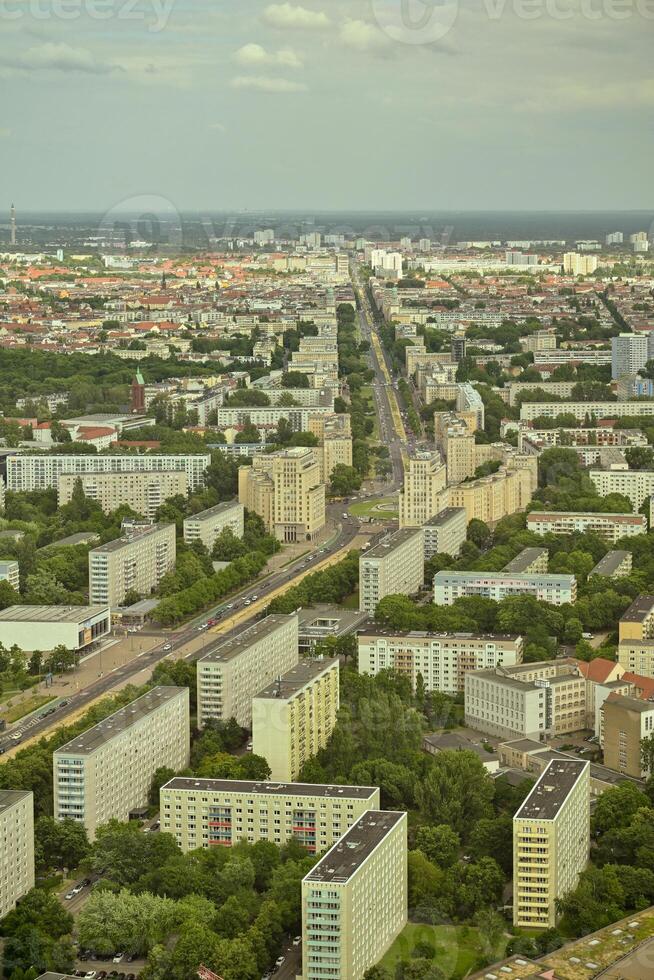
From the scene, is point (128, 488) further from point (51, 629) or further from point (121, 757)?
point (121, 757)

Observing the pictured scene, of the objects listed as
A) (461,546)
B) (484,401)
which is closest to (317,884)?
(461,546)

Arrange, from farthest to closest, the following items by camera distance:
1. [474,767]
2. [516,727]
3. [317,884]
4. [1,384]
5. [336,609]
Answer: [1,384]
[336,609]
[516,727]
[474,767]
[317,884]

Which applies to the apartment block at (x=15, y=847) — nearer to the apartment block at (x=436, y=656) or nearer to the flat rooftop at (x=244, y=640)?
the flat rooftop at (x=244, y=640)

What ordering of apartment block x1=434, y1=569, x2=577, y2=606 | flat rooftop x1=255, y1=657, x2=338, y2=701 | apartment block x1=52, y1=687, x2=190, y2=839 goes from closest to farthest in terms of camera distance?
apartment block x1=52, y1=687, x2=190, y2=839, flat rooftop x1=255, y1=657, x2=338, y2=701, apartment block x1=434, y1=569, x2=577, y2=606

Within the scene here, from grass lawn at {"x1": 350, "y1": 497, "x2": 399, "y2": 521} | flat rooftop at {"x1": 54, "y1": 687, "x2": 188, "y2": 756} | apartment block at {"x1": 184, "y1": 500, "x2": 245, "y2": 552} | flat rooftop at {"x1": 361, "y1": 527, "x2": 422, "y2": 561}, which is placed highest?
flat rooftop at {"x1": 361, "y1": 527, "x2": 422, "y2": 561}

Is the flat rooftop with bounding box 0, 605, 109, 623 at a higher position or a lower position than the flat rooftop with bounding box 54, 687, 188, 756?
lower

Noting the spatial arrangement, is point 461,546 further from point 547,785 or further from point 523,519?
point 547,785

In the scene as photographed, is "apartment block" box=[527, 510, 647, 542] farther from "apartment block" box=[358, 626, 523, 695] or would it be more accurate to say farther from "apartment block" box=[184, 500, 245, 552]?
"apartment block" box=[358, 626, 523, 695]

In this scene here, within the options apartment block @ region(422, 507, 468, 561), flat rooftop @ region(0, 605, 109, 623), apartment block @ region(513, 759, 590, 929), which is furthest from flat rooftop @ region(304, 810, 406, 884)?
apartment block @ region(422, 507, 468, 561)
